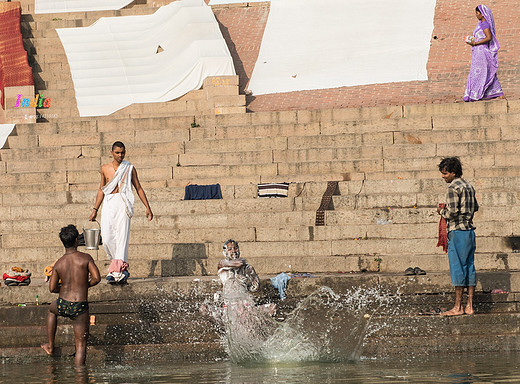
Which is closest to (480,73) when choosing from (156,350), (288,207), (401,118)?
(401,118)

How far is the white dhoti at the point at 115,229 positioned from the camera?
10273 mm

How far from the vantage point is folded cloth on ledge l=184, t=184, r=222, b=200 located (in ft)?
40.8

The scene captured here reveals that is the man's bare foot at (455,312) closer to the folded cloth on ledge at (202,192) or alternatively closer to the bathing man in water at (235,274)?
the bathing man in water at (235,274)

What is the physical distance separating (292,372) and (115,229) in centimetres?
311

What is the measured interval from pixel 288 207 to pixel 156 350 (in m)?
3.56

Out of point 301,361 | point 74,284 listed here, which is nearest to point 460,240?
point 301,361

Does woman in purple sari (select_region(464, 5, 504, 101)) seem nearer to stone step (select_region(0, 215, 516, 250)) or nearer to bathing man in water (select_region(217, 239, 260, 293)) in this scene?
stone step (select_region(0, 215, 516, 250))

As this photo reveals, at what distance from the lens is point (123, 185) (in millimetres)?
10492

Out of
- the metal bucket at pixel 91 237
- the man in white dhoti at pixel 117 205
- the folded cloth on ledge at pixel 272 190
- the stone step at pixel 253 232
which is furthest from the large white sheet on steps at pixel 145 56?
the metal bucket at pixel 91 237

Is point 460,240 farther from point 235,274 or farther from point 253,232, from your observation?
point 253,232

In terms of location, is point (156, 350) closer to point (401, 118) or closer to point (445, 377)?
point (445, 377)

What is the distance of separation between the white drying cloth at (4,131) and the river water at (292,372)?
6317 mm

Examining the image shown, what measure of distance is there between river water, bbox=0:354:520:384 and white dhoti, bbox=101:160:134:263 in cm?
171

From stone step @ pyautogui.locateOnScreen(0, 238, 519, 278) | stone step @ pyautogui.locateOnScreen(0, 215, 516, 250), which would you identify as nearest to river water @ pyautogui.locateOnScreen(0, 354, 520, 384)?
stone step @ pyautogui.locateOnScreen(0, 238, 519, 278)
